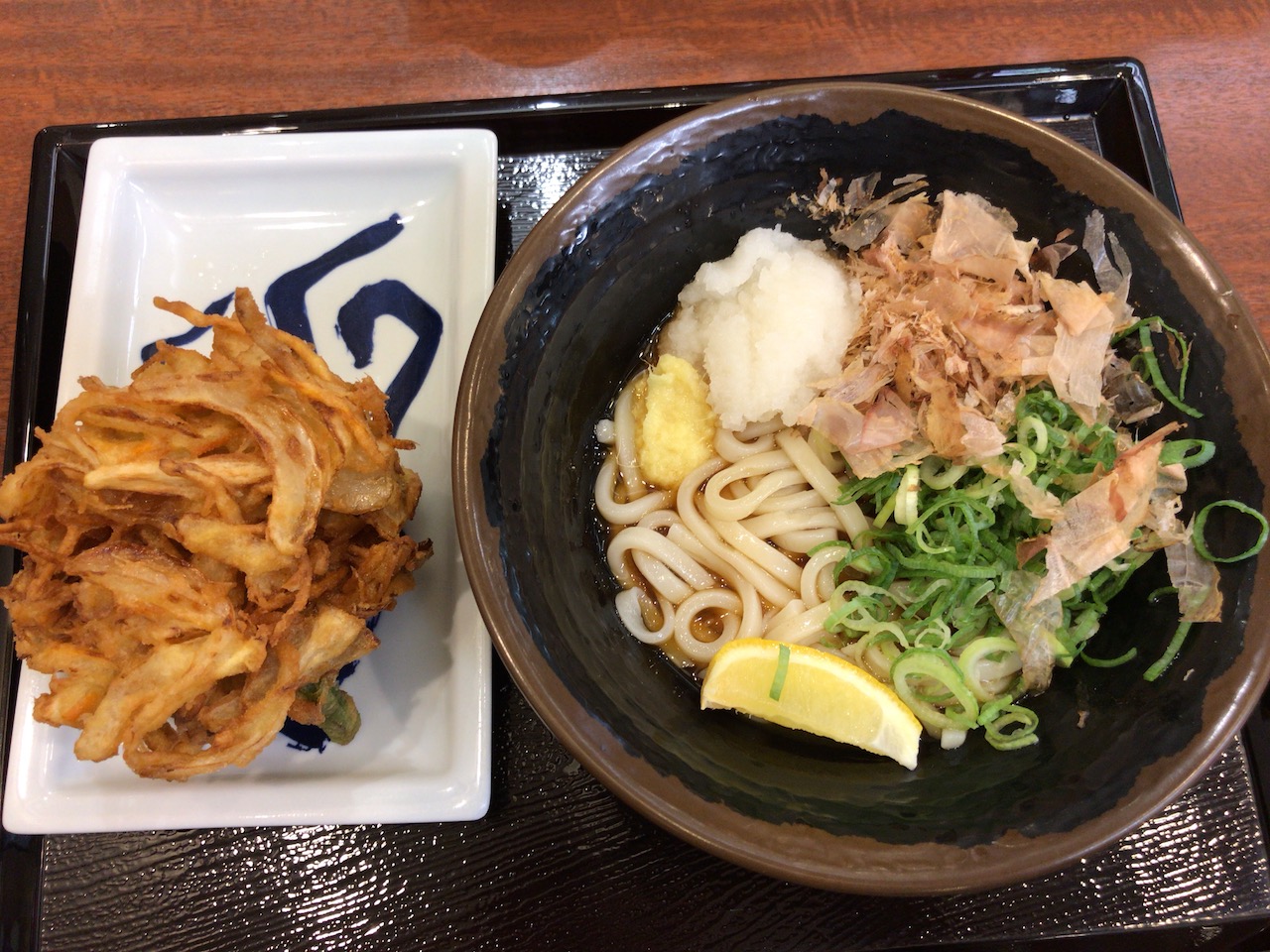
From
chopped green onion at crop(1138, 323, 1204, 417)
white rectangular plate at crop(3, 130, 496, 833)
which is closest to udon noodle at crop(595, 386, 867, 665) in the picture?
white rectangular plate at crop(3, 130, 496, 833)

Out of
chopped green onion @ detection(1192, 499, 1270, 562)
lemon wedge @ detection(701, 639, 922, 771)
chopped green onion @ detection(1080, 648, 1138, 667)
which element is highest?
chopped green onion @ detection(1192, 499, 1270, 562)

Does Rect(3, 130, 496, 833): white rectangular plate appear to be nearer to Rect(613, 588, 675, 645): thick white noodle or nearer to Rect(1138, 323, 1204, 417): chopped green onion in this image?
Rect(613, 588, 675, 645): thick white noodle

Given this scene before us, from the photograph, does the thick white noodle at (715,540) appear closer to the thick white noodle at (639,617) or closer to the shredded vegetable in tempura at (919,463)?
the shredded vegetable in tempura at (919,463)

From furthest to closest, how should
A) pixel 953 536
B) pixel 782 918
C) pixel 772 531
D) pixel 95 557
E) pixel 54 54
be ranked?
1. pixel 54 54
2. pixel 772 531
3. pixel 782 918
4. pixel 953 536
5. pixel 95 557

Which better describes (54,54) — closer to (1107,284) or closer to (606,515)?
(606,515)

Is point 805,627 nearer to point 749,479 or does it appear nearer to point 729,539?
point 729,539

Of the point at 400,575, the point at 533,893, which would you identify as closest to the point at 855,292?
the point at 400,575
